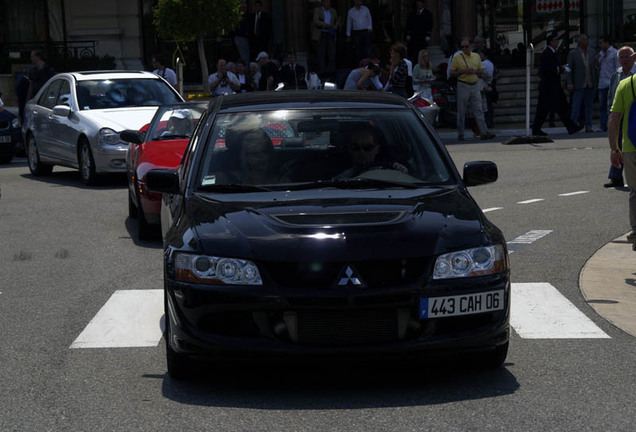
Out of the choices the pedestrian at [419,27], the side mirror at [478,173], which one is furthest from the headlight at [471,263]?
the pedestrian at [419,27]

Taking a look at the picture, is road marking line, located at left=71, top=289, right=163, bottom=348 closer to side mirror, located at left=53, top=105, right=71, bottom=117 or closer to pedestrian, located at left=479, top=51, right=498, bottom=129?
side mirror, located at left=53, top=105, right=71, bottom=117

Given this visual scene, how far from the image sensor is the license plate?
599 centimetres

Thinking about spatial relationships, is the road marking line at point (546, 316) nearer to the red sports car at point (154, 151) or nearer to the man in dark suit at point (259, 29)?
the red sports car at point (154, 151)

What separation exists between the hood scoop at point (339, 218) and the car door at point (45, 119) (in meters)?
13.2

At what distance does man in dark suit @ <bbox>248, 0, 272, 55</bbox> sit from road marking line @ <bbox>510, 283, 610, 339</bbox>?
71.8 feet

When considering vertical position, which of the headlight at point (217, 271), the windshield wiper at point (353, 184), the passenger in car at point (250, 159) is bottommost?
the headlight at point (217, 271)

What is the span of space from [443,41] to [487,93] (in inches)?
254

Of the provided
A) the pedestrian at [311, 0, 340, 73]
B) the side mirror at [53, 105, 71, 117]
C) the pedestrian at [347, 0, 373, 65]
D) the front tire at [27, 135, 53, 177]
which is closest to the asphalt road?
the side mirror at [53, 105, 71, 117]

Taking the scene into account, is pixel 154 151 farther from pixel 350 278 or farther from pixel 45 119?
pixel 45 119

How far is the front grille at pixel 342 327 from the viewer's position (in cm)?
597

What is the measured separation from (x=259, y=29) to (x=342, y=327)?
82.1 feet

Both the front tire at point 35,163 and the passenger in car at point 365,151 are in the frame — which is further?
the front tire at point 35,163

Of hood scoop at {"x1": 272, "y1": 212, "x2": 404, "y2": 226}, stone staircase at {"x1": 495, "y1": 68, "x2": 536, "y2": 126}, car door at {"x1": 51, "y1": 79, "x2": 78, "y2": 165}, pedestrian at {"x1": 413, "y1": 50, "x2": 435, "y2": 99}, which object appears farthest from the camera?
stone staircase at {"x1": 495, "y1": 68, "x2": 536, "y2": 126}

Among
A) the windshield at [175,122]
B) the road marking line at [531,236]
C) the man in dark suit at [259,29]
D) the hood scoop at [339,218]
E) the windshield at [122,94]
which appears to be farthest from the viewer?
the man in dark suit at [259,29]
